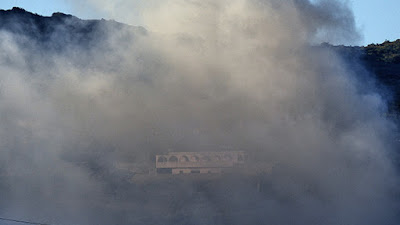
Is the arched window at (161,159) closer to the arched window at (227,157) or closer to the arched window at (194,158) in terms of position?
the arched window at (194,158)

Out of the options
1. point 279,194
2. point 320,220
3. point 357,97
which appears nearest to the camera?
point 320,220

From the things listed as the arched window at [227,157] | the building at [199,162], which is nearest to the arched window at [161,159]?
the building at [199,162]

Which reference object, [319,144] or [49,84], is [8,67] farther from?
[319,144]

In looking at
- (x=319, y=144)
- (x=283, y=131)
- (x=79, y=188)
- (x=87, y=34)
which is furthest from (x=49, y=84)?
(x=319, y=144)

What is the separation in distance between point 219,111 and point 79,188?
5.60 meters

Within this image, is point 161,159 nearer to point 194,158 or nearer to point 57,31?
point 194,158

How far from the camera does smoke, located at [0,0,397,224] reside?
1366cm

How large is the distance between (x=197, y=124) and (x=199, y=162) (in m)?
1.87

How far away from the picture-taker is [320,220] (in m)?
13.4

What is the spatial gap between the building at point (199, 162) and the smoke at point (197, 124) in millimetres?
431

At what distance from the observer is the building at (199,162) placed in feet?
48.8

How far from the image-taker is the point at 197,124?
53.5 ft

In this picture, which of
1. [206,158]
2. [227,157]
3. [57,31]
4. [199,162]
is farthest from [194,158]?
[57,31]

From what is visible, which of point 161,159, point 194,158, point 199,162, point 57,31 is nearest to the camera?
point 199,162
